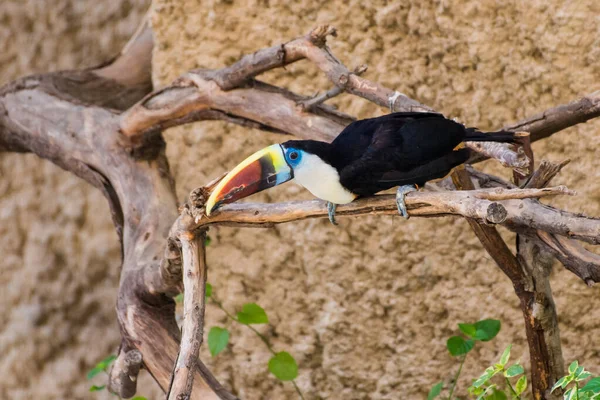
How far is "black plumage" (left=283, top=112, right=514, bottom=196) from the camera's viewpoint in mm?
1388

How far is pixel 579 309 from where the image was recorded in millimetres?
2107

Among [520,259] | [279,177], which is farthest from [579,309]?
[279,177]

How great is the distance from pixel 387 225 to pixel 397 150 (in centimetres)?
84

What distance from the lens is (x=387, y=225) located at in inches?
87.4

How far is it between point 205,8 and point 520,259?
1224 mm

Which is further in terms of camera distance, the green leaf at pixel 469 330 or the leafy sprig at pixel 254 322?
the leafy sprig at pixel 254 322

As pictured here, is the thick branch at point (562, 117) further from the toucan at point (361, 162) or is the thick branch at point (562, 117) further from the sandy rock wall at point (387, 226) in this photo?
the sandy rock wall at point (387, 226)

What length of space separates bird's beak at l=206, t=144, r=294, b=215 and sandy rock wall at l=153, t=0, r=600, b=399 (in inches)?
34.4

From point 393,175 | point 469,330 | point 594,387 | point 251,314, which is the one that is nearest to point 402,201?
point 393,175

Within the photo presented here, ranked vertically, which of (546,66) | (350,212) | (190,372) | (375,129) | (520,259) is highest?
(546,66)

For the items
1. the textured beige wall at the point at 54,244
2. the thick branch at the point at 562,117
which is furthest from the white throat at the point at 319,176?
the textured beige wall at the point at 54,244

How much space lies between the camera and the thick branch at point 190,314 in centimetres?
140

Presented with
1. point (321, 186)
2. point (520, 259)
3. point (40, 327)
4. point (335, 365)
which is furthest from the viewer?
point (40, 327)

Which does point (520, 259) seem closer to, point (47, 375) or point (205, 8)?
point (205, 8)
